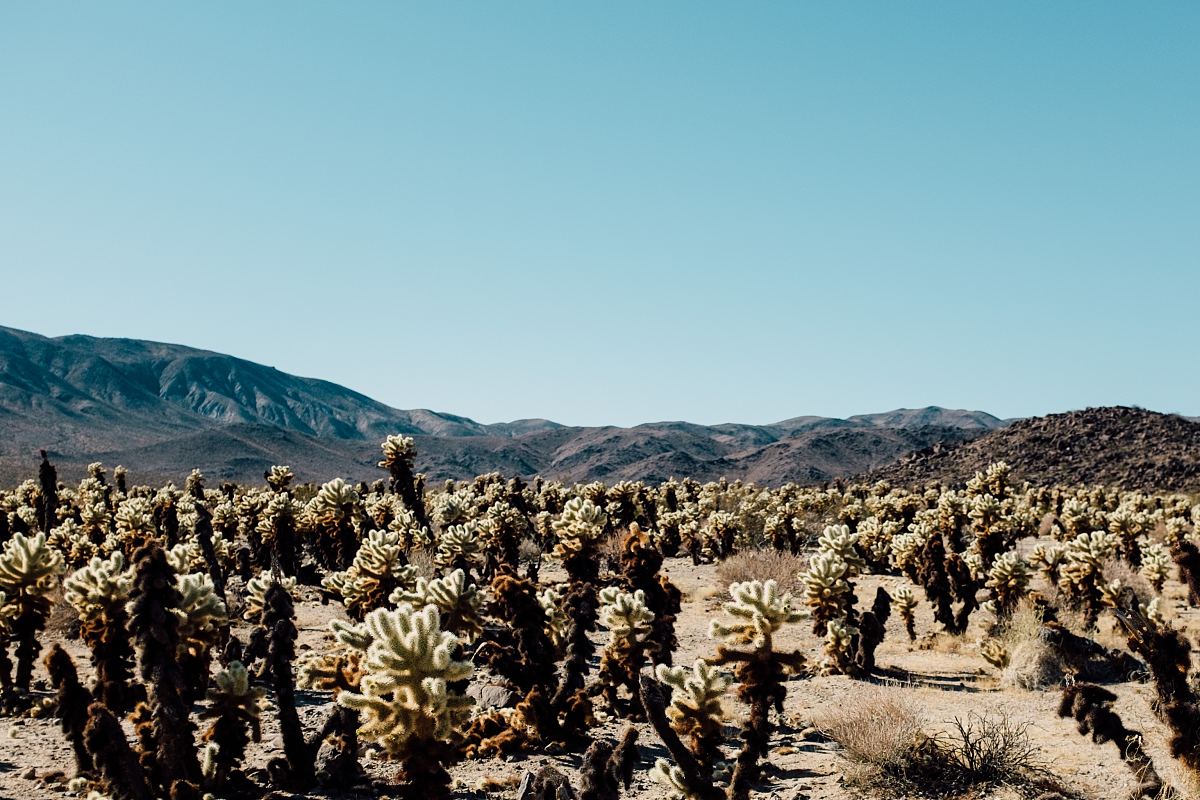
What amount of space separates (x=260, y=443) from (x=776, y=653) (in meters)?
134

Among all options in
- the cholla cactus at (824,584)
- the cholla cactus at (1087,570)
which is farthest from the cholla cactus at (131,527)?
the cholla cactus at (1087,570)

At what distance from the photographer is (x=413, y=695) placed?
646 centimetres

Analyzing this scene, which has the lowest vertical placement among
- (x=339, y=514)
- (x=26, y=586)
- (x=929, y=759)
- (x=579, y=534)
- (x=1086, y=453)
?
(x=929, y=759)

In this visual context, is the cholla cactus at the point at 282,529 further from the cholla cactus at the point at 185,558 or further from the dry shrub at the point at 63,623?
the dry shrub at the point at 63,623

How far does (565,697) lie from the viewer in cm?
1101

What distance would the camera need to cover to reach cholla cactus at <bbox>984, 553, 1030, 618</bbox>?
57.3 feet

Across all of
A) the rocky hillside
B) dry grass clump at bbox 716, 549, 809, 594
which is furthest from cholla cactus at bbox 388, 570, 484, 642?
the rocky hillside

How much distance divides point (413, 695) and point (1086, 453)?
6305 cm

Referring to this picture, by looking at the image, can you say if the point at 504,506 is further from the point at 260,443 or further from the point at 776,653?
the point at 260,443

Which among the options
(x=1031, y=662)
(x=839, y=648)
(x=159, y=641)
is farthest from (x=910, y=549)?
(x=159, y=641)

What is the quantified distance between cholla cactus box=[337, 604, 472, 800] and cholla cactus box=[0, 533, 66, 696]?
7.94m

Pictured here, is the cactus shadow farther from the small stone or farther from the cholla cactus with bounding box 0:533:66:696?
the cholla cactus with bounding box 0:533:66:696

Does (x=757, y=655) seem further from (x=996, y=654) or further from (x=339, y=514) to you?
(x=339, y=514)

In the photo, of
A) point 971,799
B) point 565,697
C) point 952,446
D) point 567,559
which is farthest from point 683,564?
point 952,446
